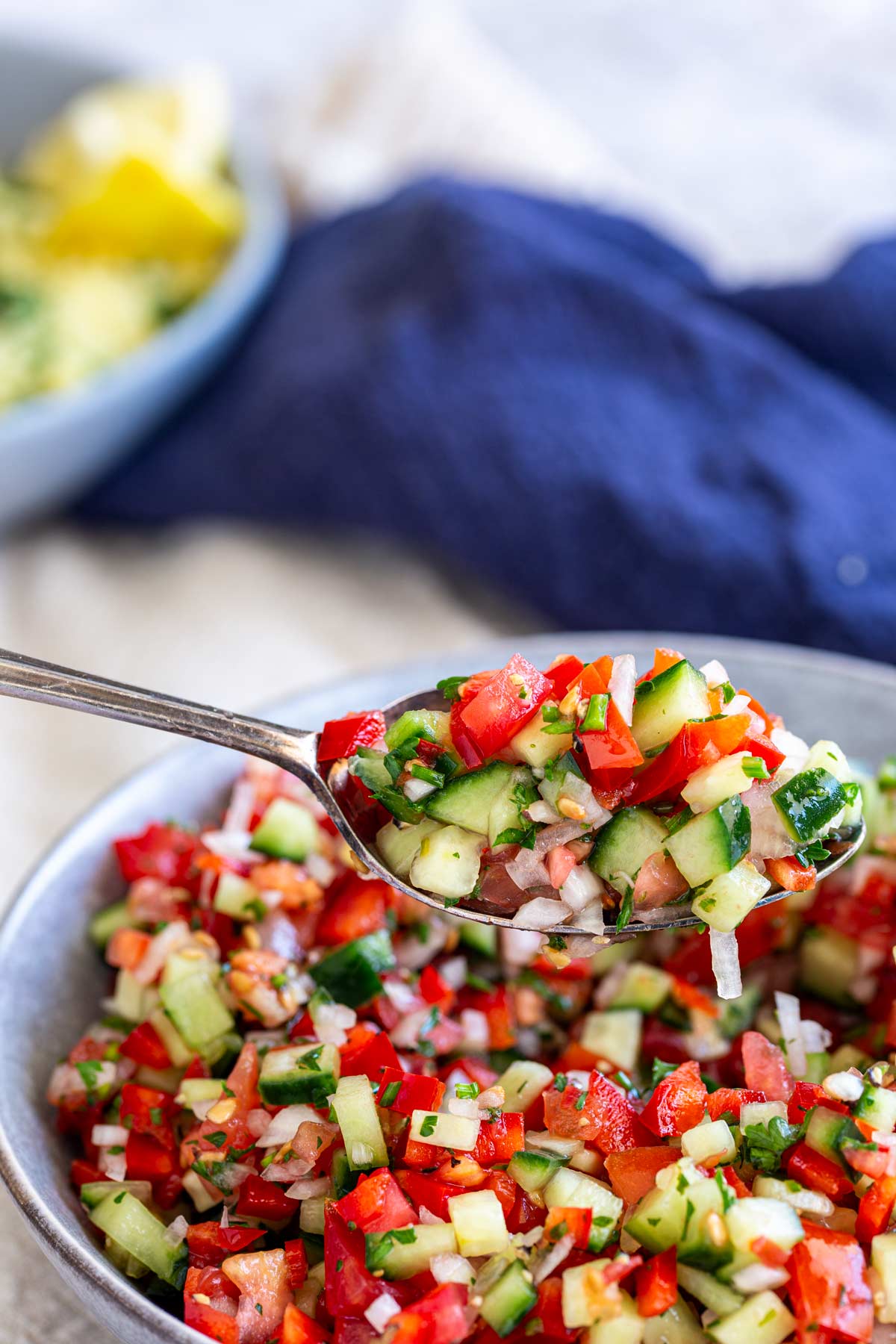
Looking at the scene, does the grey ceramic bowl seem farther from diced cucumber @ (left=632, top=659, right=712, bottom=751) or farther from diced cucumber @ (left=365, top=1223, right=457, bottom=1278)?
diced cucumber @ (left=632, top=659, right=712, bottom=751)

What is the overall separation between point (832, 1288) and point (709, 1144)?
0.72 ft

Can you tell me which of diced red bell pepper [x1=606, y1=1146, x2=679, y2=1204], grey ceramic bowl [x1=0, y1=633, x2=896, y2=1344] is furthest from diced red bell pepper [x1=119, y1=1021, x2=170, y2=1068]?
diced red bell pepper [x1=606, y1=1146, x2=679, y2=1204]

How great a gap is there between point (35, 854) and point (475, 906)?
4.20 feet

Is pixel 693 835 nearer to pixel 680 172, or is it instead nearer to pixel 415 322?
pixel 415 322

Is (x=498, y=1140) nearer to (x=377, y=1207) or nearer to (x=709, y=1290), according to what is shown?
(x=377, y=1207)

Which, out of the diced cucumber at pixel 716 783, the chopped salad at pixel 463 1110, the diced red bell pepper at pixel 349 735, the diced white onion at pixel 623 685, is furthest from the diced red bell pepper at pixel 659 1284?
the diced red bell pepper at pixel 349 735

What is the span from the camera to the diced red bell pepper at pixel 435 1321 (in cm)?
152

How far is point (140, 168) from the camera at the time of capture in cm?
368

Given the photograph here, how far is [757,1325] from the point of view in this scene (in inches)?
59.8

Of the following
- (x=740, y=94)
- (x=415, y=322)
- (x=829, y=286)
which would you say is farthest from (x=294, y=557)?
(x=740, y=94)

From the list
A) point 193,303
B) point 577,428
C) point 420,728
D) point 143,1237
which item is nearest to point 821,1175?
point 420,728

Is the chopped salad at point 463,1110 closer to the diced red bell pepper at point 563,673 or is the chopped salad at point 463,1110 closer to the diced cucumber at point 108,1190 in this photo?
the diced cucumber at point 108,1190

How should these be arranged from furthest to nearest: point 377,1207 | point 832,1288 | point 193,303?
point 193,303
point 377,1207
point 832,1288

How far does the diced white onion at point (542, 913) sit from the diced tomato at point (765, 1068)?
335 millimetres
